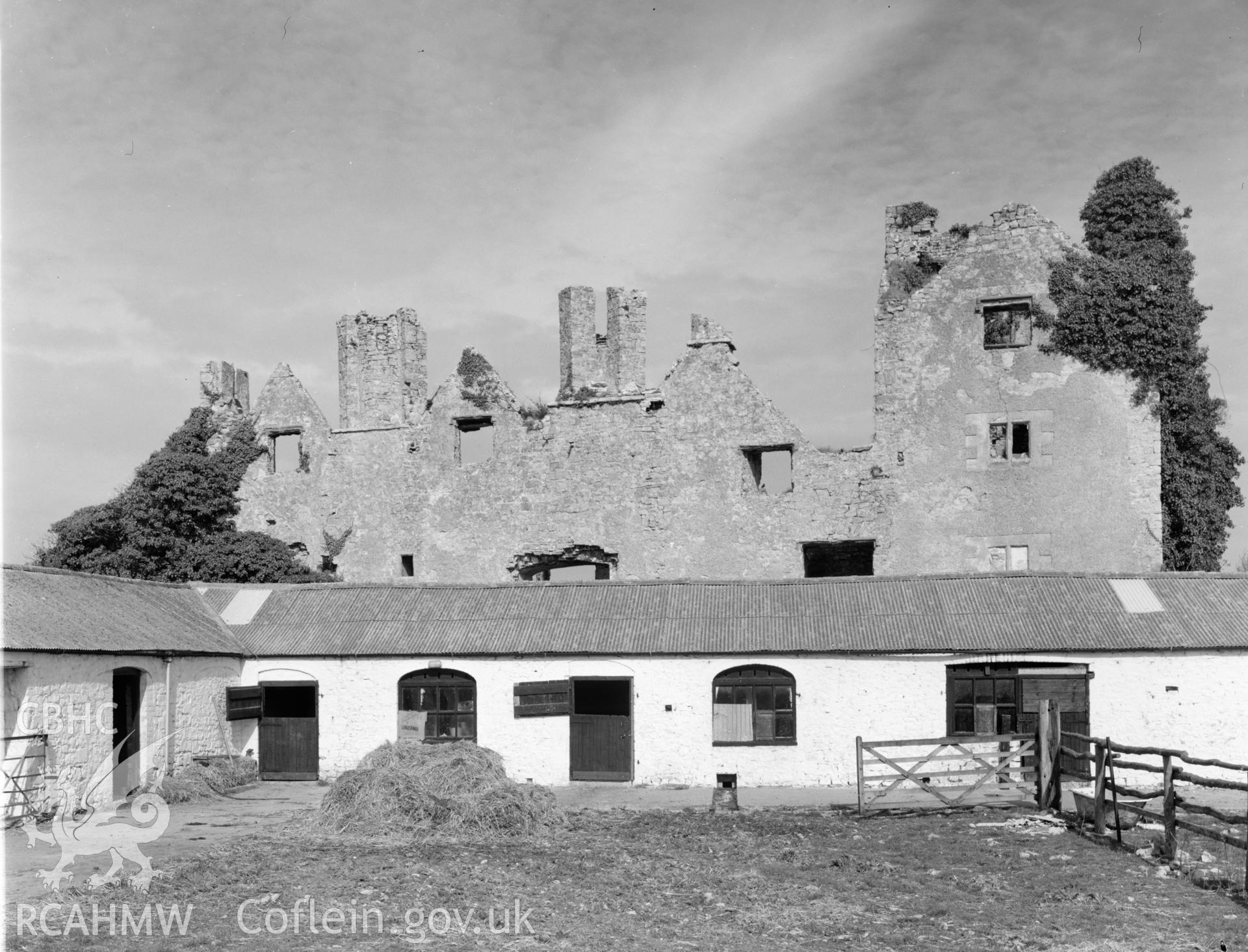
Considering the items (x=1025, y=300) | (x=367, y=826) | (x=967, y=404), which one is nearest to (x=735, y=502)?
(x=967, y=404)

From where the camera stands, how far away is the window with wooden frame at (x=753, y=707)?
24.0 m

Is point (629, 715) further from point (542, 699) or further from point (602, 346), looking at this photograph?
point (602, 346)

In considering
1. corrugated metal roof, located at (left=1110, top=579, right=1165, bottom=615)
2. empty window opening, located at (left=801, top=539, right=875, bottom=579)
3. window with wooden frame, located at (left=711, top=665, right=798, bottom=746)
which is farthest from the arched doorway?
empty window opening, located at (left=801, top=539, right=875, bottom=579)

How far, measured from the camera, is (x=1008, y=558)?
111 ft

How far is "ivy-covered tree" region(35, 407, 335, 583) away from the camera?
3862 centimetres

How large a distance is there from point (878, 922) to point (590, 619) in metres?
13.9

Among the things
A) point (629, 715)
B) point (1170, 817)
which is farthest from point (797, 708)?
point (1170, 817)

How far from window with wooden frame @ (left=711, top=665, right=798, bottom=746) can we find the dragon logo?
10021 mm

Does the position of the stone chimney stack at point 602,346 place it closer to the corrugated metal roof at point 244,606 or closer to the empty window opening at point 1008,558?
the empty window opening at point 1008,558

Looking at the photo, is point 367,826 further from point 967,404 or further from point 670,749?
point 967,404

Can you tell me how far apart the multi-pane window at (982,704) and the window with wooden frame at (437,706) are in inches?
363

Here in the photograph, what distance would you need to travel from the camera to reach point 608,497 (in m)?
37.3

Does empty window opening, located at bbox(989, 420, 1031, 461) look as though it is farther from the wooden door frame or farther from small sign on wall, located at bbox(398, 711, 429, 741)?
small sign on wall, located at bbox(398, 711, 429, 741)

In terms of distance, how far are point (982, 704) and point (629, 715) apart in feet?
21.8
